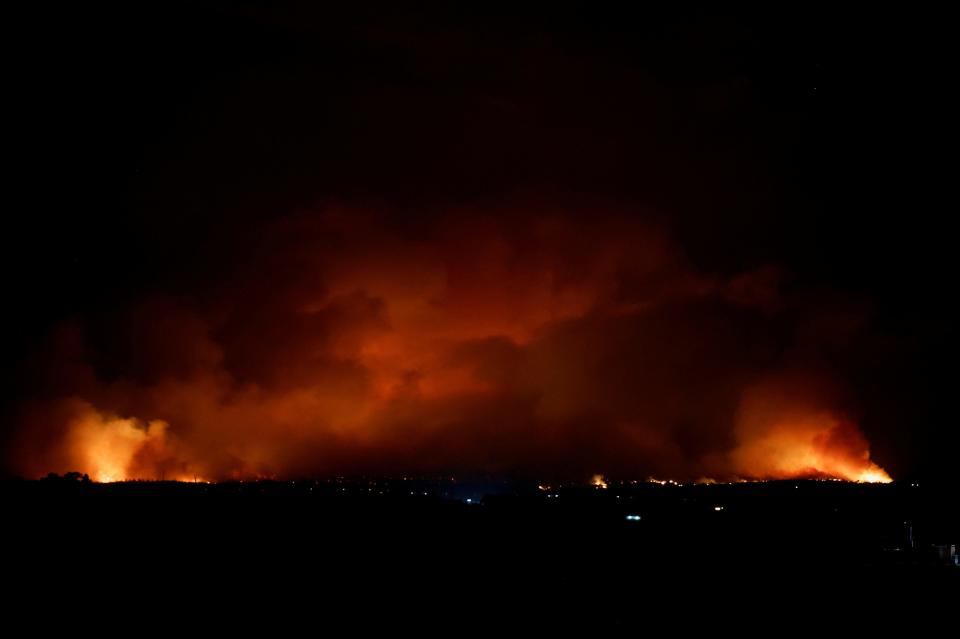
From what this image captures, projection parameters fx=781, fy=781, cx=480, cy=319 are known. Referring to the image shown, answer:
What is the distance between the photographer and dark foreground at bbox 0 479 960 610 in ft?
115

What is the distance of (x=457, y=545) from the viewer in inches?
2116

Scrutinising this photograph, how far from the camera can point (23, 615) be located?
2714cm

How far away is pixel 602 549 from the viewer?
172 feet

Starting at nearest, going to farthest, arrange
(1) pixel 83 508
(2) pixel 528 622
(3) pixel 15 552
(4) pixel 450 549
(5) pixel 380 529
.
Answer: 1. (2) pixel 528 622
2. (3) pixel 15 552
3. (4) pixel 450 549
4. (5) pixel 380 529
5. (1) pixel 83 508

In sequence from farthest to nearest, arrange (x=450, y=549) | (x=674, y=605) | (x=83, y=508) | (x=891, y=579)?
(x=83, y=508)
(x=450, y=549)
(x=891, y=579)
(x=674, y=605)

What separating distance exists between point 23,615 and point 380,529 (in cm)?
4194

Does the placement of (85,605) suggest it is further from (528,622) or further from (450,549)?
(450,549)

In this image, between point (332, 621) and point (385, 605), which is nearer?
point (332, 621)

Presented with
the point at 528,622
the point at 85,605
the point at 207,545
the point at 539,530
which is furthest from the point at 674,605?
the point at 539,530

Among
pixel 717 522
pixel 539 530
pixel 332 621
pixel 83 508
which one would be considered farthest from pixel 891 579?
pixel 83 508

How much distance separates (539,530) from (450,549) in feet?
60.9

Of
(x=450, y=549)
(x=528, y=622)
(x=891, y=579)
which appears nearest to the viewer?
(x=528, y=622)

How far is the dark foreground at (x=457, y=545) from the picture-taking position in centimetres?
3512

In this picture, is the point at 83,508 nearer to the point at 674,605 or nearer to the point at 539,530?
the point at 539,530
